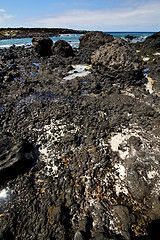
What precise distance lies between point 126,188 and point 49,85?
32.8ft

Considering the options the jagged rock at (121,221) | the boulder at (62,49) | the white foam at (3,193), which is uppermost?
the boulder at (62,49)

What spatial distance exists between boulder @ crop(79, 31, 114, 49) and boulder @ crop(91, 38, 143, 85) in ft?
47.4

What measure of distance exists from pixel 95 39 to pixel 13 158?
28243 mm

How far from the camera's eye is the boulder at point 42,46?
823 inches

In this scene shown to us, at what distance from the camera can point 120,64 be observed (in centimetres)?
1053

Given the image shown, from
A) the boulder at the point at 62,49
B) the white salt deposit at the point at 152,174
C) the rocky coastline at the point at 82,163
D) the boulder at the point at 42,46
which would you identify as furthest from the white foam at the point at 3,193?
the boulder at the point at 42,46

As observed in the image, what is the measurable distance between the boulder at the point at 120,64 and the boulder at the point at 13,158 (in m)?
8.93

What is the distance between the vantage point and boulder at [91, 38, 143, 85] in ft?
33.5

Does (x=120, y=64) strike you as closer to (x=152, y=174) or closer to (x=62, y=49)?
(x=152, y=174)

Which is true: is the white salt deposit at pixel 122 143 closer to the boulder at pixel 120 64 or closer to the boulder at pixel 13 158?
the boulder at pixel 13 158

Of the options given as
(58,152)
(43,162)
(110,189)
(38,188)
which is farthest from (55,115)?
(110,189)

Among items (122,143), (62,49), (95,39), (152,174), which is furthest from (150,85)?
(95,39)

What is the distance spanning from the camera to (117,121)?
6.59 metres

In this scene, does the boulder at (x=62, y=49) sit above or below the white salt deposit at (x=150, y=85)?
above
